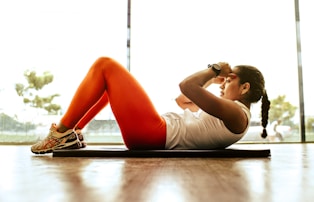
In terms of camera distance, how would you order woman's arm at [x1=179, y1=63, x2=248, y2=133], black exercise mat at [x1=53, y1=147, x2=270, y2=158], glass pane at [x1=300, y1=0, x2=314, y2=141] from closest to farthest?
1. woman's arm at [x1=179, y1=63, x2=248, y2=133]
2. black exercise mat at [x1=53, y1=147, x2=270, y2=158]
3. glass pane at [x1=300, y1=0, x2=314, y2=141]

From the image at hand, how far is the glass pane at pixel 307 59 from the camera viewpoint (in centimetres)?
445

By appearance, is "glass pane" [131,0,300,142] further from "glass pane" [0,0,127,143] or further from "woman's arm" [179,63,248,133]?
"woman's arm" [179,63,248,133]

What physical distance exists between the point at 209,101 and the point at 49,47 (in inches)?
123

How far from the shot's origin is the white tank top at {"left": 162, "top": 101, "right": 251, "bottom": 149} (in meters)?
1.83

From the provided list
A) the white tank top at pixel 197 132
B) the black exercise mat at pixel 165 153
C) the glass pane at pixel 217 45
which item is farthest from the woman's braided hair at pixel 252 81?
the glass pane at pixel 217 45

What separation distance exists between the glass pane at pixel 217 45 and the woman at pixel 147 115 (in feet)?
7.96

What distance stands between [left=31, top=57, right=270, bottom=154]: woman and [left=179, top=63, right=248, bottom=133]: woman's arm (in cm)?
2

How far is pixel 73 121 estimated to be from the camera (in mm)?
1824

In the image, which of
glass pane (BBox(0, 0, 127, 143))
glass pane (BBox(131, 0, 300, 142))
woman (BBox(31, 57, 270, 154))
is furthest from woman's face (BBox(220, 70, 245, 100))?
glass pane (BBox(0, 0, 127, 143))

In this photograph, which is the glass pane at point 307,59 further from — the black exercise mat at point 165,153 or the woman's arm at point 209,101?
the woman's arm at point 209,101

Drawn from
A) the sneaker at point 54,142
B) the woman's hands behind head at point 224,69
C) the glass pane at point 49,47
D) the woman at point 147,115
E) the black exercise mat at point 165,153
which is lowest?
the black exercise mat at point 165,153

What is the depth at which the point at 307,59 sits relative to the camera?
4.48 meters

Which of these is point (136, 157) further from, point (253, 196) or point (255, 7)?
point (255, 7)

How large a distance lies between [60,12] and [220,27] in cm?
190
